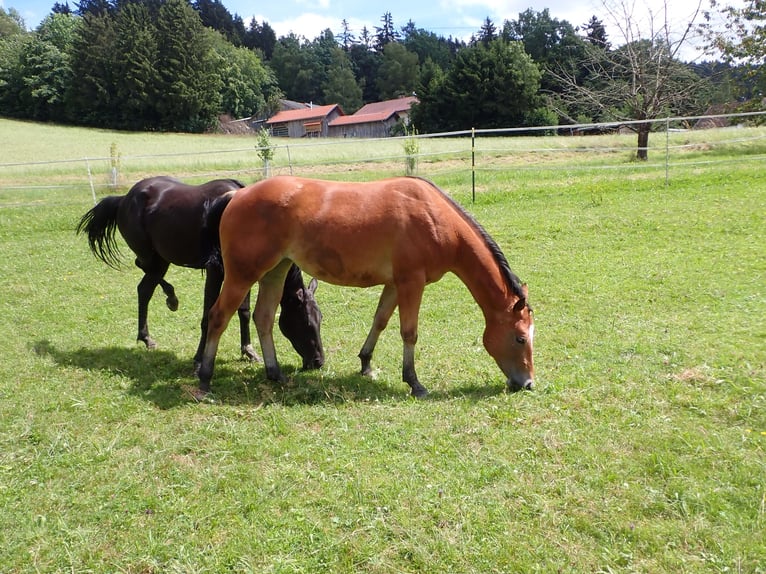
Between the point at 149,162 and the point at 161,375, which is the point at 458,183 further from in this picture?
the point at 149,162

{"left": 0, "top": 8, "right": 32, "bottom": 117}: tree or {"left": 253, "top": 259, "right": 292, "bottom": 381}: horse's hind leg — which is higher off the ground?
{"left": 0, "top": 8, "right": 32, "bottom": 117}: tree

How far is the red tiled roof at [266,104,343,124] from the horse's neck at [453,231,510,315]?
62541mm

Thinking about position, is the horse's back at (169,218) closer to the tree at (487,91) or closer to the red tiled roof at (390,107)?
the tree at (487,91)

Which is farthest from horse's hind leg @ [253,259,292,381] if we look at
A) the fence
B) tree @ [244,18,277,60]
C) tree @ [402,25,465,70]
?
tree @ [244,18,277,60]

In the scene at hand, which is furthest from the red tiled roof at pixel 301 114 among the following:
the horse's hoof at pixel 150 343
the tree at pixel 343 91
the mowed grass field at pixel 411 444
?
the horse's hoof at pixel 150 343

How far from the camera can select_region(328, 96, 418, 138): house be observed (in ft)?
198

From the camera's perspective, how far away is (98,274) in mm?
9984

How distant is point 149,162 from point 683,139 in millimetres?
26779

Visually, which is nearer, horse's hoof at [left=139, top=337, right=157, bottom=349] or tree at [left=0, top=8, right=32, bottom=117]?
horse's hoof at [left=139, top=337, right=157, bottom=349]

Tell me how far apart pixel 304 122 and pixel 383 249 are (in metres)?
64.9

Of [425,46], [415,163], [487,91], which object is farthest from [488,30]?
[415,163]

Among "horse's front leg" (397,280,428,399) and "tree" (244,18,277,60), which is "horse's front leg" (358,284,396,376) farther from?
"tree" (244,18,277,60)

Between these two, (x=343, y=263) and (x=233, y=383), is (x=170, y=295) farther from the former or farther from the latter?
(x=343, y=263)

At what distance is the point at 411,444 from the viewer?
12.6ft
